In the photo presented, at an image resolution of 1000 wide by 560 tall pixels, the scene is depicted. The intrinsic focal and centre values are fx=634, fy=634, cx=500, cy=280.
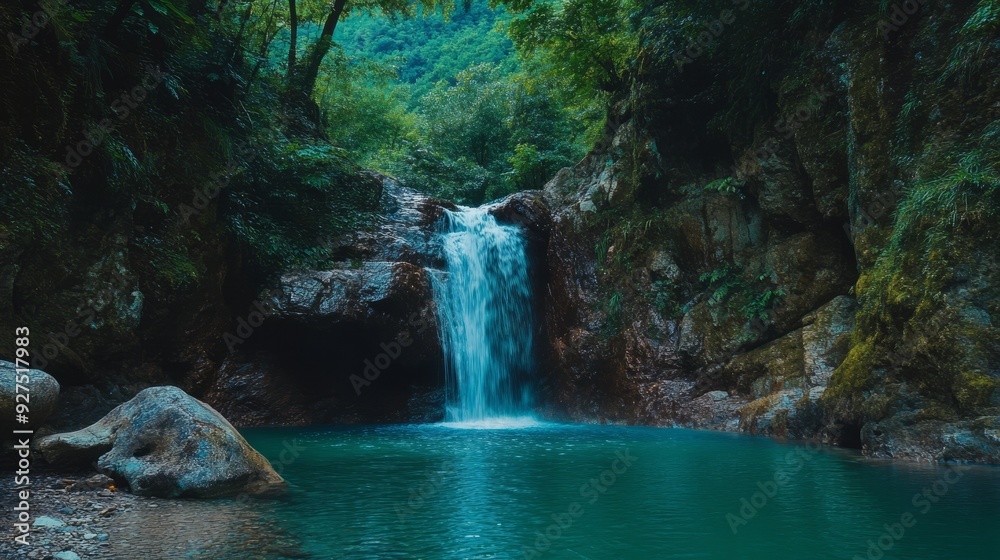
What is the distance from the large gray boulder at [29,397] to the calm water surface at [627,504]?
2.54 meters

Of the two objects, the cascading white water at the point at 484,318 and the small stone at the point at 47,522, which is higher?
the cascading white water at the point at 484,318

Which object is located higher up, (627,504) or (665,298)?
(665,298)

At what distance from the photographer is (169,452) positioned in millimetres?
6215

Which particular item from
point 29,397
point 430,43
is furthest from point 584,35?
point 430,43

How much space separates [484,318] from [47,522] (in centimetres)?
1164

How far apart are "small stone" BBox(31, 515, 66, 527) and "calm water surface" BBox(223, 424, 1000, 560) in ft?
4.89

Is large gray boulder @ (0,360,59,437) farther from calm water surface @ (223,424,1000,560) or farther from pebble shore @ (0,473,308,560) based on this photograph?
calm water surface @ (223,424,1000,560)

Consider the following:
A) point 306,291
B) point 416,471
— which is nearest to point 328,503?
point 416,471

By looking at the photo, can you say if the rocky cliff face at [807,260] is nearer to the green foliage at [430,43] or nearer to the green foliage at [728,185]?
the green foliage at [728,185]

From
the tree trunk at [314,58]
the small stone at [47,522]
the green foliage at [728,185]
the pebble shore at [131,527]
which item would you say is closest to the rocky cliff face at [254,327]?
the tree trunk at [314,58]

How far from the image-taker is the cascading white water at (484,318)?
599 inches

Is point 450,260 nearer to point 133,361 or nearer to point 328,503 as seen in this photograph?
point 133,361

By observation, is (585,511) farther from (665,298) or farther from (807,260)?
(665,298)

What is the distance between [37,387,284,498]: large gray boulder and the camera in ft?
19.7
